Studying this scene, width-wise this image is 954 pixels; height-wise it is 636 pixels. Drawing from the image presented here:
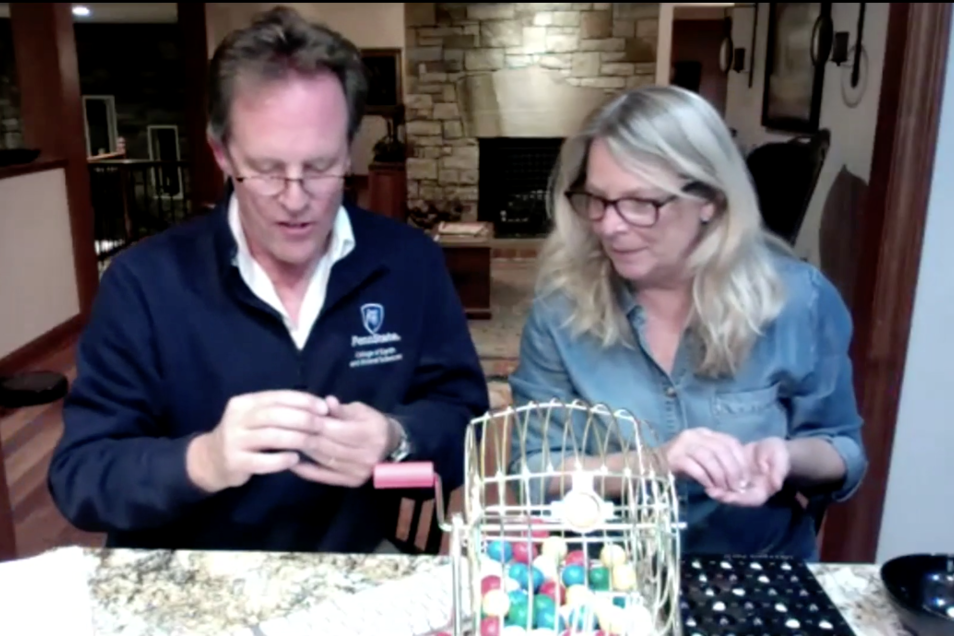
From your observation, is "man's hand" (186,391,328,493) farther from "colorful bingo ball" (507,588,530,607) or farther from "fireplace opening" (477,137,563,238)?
"fireplace opening" (477,137,563,238)

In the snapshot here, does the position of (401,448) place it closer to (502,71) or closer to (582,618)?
(582,618)

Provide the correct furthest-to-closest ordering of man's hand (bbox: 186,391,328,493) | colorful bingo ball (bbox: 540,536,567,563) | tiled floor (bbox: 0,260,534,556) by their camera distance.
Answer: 1. tiled floor (bbox: 0,260,534,556)
2. man's hand (bbox: 186,391,328,493)
3. colorful bingo ball (bbox: 540,536,567,563)

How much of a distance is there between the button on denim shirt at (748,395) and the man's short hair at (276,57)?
0.45 meters

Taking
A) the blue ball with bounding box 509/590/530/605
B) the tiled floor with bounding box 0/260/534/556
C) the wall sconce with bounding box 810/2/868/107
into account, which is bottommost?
the tiled floor with bounding box 0/260/534/556

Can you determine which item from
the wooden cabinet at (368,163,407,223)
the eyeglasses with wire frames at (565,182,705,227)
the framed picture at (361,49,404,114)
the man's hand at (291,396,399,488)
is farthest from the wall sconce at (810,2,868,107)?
the framed picture at (361,49,404,114)

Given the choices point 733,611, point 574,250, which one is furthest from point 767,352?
point 733,611

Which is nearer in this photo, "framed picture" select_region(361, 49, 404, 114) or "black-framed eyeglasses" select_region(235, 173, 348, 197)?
"black-framed eyeglasses" select_region(235, 173, 348, 197)

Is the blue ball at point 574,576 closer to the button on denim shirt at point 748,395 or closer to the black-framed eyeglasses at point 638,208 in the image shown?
the button on denim shirt at point 748,395

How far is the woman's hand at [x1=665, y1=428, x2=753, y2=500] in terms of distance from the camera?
0.89m

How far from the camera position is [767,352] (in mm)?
1175

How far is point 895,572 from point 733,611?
0.19 meters

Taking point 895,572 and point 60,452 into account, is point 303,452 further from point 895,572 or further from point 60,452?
point 895,572

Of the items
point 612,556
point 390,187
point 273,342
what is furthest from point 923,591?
point 390,187

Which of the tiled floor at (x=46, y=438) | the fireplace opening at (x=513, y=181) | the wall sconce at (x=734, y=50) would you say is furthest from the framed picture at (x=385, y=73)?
the wall sconce at (x=734, y=50)
